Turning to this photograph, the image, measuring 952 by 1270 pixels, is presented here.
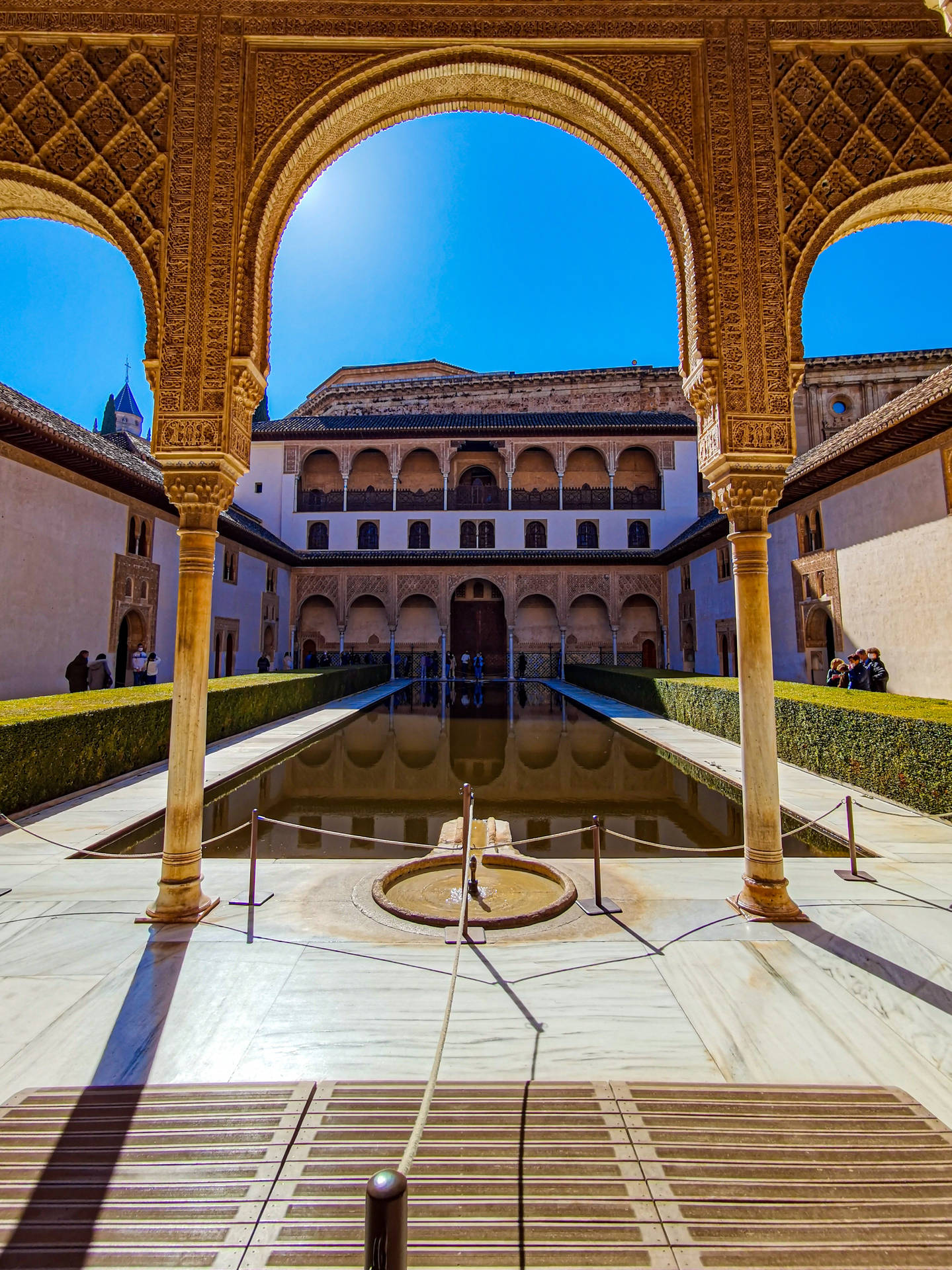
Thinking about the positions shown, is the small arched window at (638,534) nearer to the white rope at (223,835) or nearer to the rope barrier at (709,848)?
the rope barrier at (709,848)

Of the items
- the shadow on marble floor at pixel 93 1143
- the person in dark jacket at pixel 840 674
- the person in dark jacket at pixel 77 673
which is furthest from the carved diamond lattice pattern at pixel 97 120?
the person in dark jacket at pixel 840 674

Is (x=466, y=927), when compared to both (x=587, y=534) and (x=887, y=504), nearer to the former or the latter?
(x=887, y=504)

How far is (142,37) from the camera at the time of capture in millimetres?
4156

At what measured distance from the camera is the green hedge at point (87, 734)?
5.80 meters

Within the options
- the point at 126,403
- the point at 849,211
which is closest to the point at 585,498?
the point at 849,211

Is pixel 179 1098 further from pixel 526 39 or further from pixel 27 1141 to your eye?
pixel 526 39

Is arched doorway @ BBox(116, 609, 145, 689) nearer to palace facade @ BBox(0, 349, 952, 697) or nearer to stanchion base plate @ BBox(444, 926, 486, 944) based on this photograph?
palace facade @ BBox(0, 349, 952, 697)

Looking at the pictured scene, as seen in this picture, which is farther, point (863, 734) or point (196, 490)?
point (863, 734)

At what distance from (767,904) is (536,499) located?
24.5 meters

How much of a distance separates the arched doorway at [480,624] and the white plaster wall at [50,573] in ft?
52.8

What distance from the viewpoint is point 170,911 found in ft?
11.9

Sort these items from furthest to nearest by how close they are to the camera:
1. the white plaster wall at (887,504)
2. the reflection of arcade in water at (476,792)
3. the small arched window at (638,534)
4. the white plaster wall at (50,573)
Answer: the small arched window at (638,534)
the white plaster wall at (50,573)
the white plaster wall at (887,504)
the reflection of arcade in water at (476,792)

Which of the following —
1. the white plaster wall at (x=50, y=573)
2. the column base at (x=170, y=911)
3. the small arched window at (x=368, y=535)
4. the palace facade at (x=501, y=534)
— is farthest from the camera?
the small arched window at (x=368, y=535)

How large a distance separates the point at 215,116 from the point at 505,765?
7.49 m
